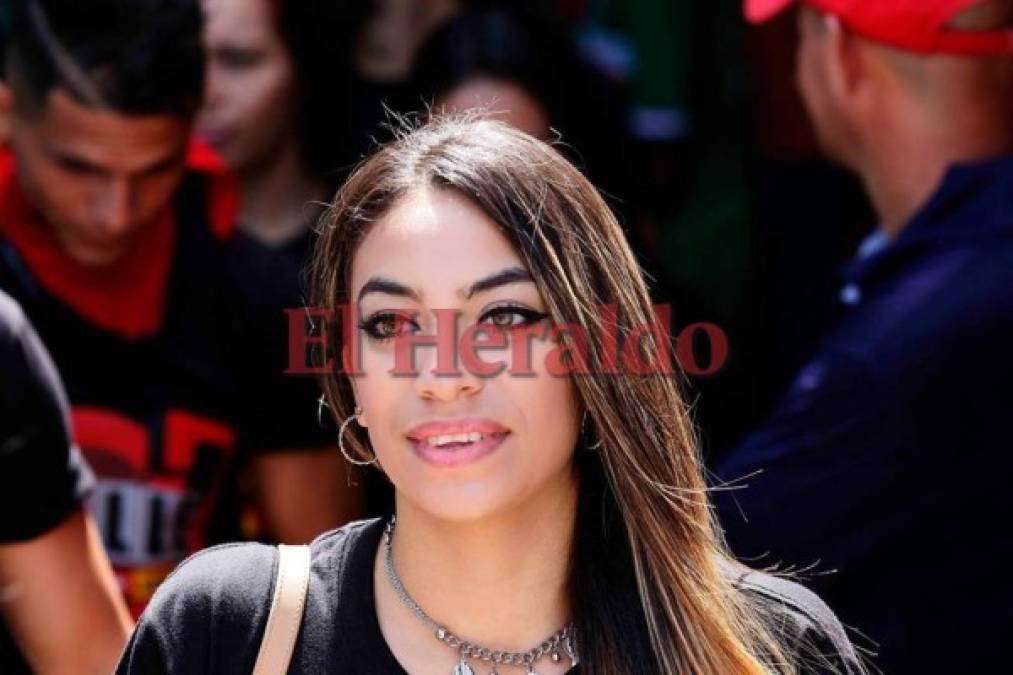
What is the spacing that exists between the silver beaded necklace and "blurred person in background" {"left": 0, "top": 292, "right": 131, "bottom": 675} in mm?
634

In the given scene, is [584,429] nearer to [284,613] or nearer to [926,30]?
[284,613]

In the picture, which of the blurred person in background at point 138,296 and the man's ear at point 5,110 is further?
the man's ear at point 5,110

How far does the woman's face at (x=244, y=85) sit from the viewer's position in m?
4.28

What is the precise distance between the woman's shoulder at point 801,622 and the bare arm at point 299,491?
1.28 metres

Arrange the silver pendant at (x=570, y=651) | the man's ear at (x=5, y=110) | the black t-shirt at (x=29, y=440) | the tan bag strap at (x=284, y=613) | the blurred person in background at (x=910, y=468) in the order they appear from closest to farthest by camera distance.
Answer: the tan bag strap at (x=284, y=613) → the silver pendant at (x=570, y=651) → the black t-shirt at (x=29, y=440) → the blurred person in background at (x=910, y=468) → the man's ear at (x=5, y=110)

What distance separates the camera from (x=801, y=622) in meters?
2.20

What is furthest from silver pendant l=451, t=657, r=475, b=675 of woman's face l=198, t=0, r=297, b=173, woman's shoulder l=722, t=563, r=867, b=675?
woman's face l=198, t=0, r=297, b=173

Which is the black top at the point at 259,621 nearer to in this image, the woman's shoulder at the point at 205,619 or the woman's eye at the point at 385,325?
the woman's shoulder at the point at 205,619

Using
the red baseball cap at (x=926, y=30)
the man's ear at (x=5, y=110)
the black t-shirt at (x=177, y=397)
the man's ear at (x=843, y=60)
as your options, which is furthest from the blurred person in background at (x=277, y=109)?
the red baseball cap at (x=926, y=30)

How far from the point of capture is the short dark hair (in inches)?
126

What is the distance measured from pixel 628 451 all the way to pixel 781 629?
12.2 inches

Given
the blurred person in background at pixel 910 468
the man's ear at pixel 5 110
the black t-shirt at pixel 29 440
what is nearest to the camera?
the black t-shirt at pixel 29 440

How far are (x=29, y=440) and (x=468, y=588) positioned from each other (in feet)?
2.50

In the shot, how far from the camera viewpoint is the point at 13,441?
2.48 m
